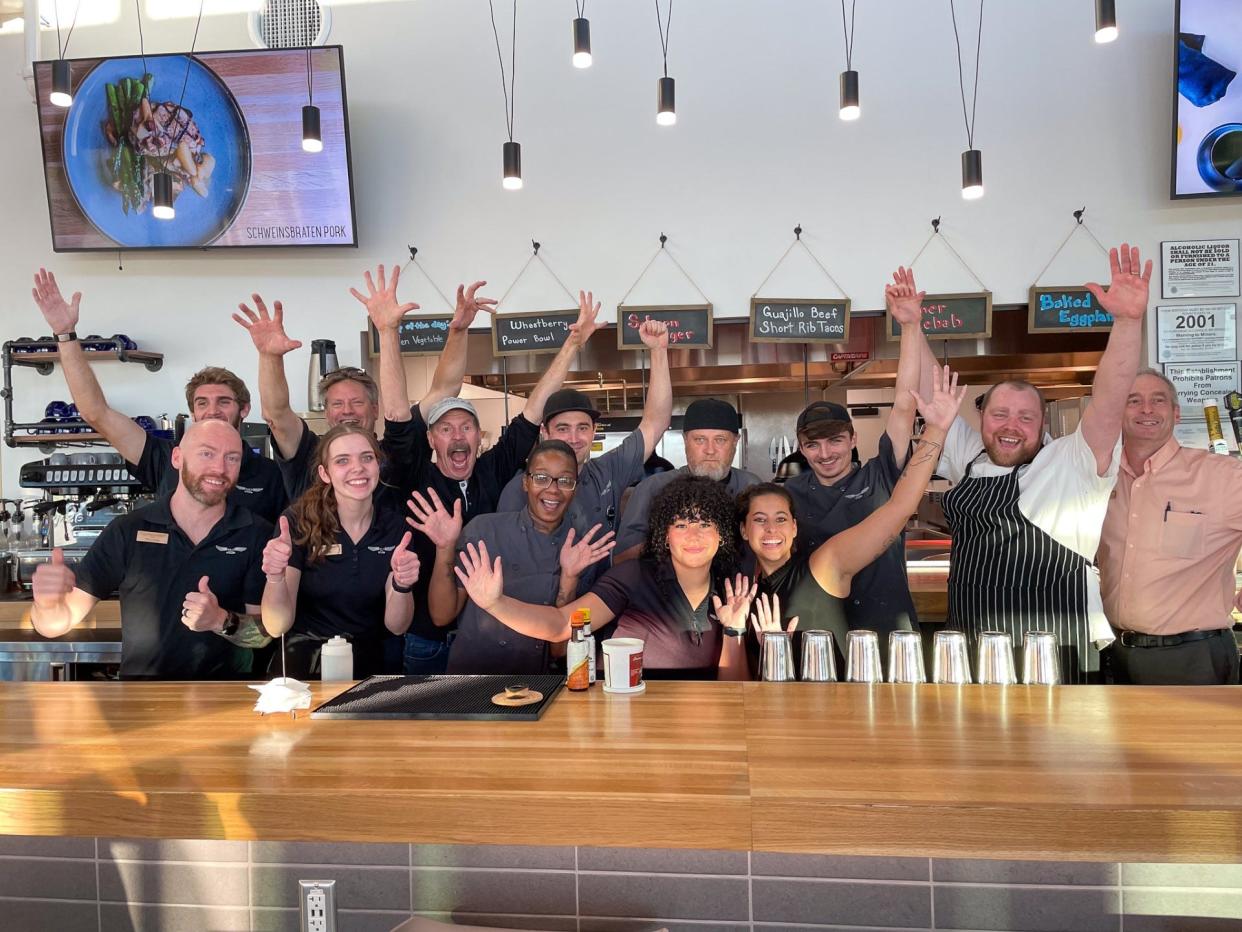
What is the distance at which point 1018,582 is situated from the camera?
8.50 feet

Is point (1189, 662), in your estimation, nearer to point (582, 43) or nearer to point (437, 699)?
point (437, 699)

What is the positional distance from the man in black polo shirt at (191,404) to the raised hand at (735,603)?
1.75 meters

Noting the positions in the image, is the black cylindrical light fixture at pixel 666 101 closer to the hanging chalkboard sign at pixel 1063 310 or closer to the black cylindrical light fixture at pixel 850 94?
the black cylindrical light fixture at pixel 850 94

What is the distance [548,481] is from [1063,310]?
11.4 ft

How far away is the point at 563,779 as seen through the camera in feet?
4.67

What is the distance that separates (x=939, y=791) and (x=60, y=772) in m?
1.43

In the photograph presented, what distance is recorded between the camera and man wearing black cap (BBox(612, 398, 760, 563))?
123 inches

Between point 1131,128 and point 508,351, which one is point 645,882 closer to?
point 508,351

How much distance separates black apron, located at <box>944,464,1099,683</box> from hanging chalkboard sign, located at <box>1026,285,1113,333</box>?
8.25ft

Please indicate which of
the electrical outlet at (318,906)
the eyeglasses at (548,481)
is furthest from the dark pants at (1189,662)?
the electrical outlet at (318,906)

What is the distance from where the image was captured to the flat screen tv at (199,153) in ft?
16.0

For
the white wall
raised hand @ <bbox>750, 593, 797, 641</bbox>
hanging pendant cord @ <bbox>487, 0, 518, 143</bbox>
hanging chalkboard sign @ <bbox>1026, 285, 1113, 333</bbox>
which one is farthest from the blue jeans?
hanging chalkboard sign @ <bbox>1026, 285, 1113, 333</bbox>

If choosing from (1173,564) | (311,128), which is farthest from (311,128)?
(1173,564)

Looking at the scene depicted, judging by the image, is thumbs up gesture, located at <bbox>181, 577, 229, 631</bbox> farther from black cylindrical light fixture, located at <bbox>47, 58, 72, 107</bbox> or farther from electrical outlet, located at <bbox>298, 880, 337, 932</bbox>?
black cylindrical light fixture, located at <bbox>47, 58, 72, 107</bbox>
